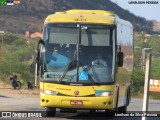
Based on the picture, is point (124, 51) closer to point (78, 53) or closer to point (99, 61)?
point (99, 61)

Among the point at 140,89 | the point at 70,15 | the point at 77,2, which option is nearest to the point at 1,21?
the point at 77,2

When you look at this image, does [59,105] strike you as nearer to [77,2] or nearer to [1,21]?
[1,21]

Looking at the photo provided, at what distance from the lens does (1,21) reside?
141125mm

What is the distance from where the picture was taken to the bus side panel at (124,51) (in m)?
A: 20.8

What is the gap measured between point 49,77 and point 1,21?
4863 inches

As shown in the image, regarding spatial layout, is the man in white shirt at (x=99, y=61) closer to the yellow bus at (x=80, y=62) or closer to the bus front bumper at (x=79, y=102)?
the yellow bus at (x=80, y=62)

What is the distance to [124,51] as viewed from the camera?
22453 millimetres

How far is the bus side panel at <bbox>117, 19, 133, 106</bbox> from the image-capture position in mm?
20791

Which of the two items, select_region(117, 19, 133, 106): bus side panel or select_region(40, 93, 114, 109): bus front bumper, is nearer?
select_region(40, 93, 114, 109): bus front bumper

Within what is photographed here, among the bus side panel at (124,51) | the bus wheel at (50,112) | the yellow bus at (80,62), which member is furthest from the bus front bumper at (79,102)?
the bus side panel at (124,51)

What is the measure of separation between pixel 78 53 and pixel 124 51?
3570 mm

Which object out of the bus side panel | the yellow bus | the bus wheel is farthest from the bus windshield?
the bus wheel

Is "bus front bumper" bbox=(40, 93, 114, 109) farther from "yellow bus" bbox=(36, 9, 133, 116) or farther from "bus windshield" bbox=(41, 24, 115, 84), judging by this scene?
"bus windshield" bbox=(41, 24, 115, 84)

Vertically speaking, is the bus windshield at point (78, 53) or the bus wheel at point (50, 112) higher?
the bus windshield at point (78, 53)
